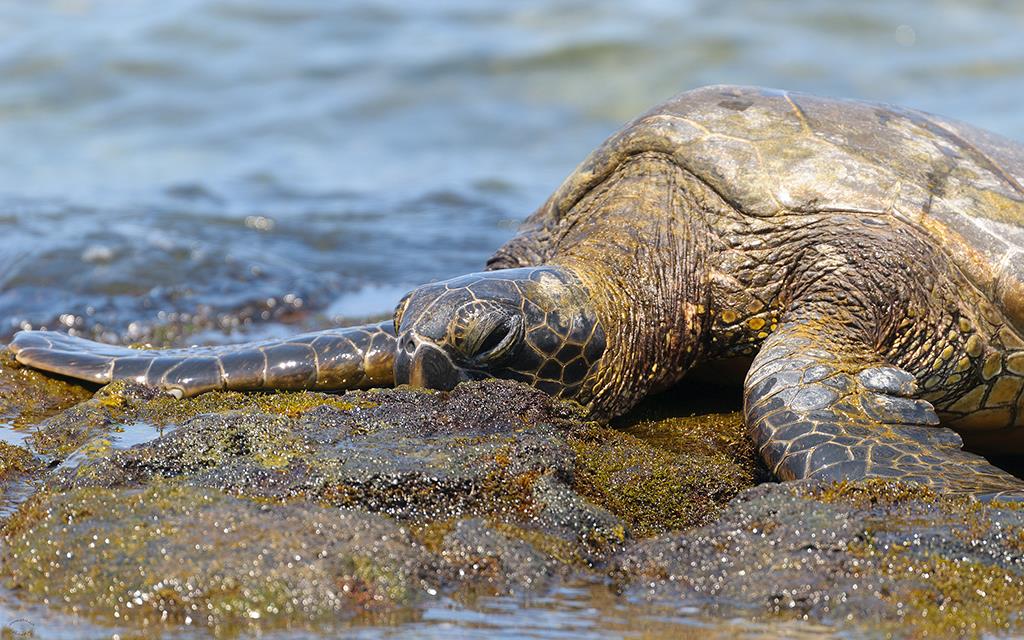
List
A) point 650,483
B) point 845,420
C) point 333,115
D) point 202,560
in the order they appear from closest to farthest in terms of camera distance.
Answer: point 202,560 → point 650,483 → point 845,420 → point 333,115

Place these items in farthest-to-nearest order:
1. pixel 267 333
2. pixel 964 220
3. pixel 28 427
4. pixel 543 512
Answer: pixel 267 333, pixel 964 220, pixel 28 427, pixel 543 512

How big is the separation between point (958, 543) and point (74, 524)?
2359mm

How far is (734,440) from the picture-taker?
15.1 feet

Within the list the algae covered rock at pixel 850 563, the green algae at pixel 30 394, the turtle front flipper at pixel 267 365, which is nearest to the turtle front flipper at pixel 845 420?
the algae covered rock at pixel 850 563

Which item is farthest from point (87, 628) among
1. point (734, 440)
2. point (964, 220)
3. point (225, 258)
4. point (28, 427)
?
point (225, 258)

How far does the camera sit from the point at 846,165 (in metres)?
5.09

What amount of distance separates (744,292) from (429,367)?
1482mm

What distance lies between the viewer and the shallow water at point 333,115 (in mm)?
9305

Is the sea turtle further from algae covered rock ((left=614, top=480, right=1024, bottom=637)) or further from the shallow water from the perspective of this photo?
the shallow water

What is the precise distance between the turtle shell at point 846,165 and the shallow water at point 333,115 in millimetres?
A: 3373

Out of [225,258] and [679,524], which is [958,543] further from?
[225,258]

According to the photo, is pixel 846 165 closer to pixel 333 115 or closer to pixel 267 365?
pixel 267 365

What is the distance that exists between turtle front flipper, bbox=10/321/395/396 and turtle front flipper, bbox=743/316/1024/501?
163 centimetres

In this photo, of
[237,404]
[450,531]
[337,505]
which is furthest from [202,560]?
[237,404]
